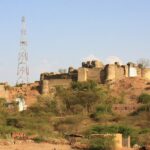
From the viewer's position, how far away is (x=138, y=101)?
151 feet

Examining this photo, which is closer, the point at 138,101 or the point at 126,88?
the point at 138,101

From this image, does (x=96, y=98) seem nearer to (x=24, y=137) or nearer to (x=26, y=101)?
(x=26, y=101)

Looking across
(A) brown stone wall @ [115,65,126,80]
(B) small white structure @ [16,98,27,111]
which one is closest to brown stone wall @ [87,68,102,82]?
(A) brown stone wall @ [115,65,126,80]

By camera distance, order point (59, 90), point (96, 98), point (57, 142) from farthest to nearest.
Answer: point (59, 90), point (96, 98), point (57, 142)

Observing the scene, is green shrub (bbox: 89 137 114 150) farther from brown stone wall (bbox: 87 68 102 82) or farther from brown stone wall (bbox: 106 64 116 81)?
brown stone wall (bbox: 87 68 102 82)

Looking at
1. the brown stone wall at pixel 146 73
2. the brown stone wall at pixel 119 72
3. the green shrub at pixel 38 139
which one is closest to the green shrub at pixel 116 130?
the green shrub at pixel 38 139

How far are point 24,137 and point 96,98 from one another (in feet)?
87.2

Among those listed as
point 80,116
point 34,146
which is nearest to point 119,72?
point 80,116

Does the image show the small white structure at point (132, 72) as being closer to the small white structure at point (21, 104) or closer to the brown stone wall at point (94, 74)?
the brown stone wall at point (94, 74)

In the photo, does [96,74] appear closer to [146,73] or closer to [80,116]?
[146,73]

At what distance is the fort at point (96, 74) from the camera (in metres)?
52.6

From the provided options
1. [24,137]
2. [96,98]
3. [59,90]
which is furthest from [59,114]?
[24,137]

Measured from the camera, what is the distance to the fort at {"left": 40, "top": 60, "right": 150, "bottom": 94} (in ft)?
173

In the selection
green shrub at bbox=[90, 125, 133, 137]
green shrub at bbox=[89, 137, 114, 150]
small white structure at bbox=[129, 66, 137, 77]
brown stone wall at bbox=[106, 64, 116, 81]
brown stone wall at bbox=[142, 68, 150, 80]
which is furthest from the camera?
brown stone wall at bbox=[142, 68, 150, 80]
